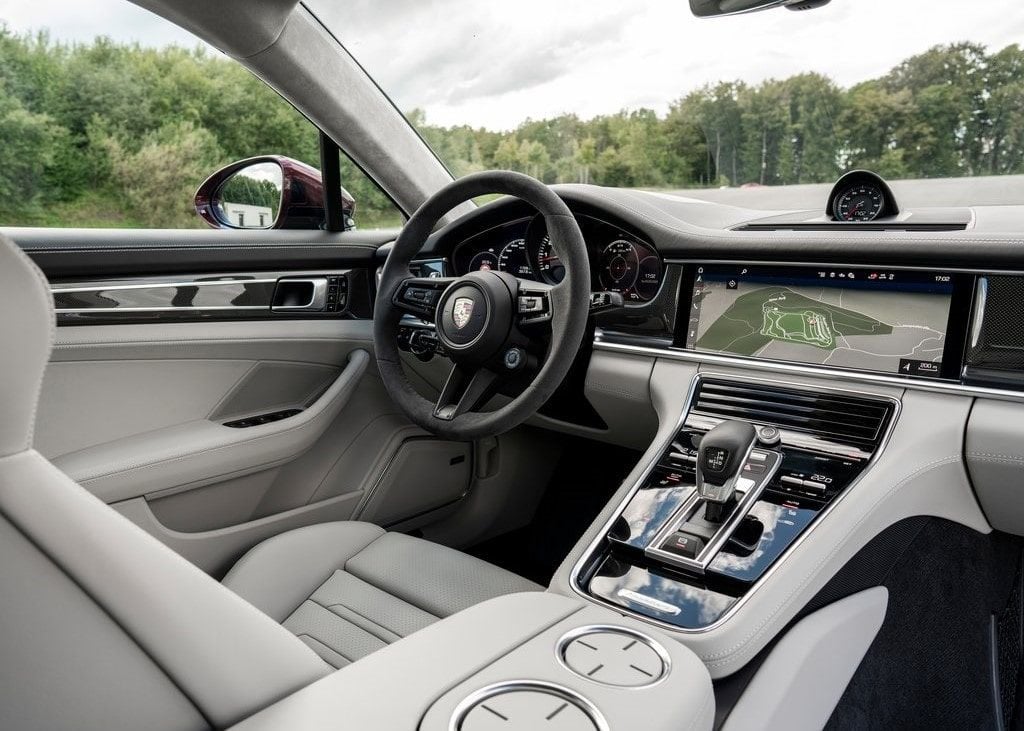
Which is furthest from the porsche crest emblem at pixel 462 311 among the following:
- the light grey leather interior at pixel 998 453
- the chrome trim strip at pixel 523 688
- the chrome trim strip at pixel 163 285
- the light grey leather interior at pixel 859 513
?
the light grey leather interior at pixel 998 453

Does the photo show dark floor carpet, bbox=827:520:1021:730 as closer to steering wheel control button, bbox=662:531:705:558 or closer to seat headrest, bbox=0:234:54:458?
steering wheel control button, bbox=662:531:705:558

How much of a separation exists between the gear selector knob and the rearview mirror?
79 cm

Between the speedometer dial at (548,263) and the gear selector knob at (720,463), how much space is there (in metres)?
0.77

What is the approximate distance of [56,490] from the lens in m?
0.67

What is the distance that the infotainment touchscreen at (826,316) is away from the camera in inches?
63.7

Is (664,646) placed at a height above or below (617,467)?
above

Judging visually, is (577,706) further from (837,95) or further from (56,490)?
(837,95)

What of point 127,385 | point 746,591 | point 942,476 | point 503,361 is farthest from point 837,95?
point 127,385

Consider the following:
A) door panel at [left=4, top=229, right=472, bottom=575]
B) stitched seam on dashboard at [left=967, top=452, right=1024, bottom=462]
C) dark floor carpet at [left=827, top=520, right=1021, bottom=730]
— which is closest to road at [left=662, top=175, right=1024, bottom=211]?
stitched seam on dashboard at [left=967, top=452, right=1024, bottom=462]

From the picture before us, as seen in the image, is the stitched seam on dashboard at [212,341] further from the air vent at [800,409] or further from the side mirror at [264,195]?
the air vent at [800,409]

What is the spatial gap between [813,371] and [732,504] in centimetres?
43

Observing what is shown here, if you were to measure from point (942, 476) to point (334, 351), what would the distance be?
1.55 m

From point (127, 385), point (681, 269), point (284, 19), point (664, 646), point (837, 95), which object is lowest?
point (664, 646)

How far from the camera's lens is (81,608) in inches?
25.9
